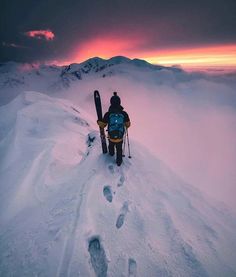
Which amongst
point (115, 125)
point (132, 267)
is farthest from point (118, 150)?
point (132, 267)

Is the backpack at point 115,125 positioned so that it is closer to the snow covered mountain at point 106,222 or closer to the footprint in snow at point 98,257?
the snow covered mountain at point 106,222

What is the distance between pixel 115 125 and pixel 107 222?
3.71 m

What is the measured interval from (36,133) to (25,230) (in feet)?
29.4

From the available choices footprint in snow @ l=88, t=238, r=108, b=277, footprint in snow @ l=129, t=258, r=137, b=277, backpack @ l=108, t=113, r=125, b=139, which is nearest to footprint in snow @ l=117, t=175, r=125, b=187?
backpack @ l=108, t=113, r=125, b=139

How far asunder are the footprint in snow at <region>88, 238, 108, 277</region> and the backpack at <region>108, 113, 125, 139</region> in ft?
12.9

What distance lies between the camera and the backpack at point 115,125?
Result: 26.2 ft

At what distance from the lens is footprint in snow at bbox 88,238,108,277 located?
4930 millimetres

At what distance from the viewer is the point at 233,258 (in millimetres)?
5676

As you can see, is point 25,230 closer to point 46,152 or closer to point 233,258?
point 46,152

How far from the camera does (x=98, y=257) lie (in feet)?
17.1

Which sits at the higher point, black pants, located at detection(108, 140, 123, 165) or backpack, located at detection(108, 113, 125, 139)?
backpack, located at detection(108, 113, 125, 139)

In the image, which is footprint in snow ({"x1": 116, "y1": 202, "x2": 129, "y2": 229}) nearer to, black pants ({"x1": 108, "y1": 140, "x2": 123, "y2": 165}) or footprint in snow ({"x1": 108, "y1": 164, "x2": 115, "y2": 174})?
footprint in snow ({"x1": 108, "y1": 164, "x2": 115, "y2": 174})

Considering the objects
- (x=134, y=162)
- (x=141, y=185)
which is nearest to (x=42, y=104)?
(x=134, y=162)

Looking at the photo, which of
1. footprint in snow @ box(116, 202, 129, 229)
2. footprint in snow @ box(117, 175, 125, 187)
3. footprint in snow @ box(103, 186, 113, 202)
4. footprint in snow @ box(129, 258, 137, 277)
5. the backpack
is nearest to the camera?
footprint in snow @ box(129, 258, 137, 277)
